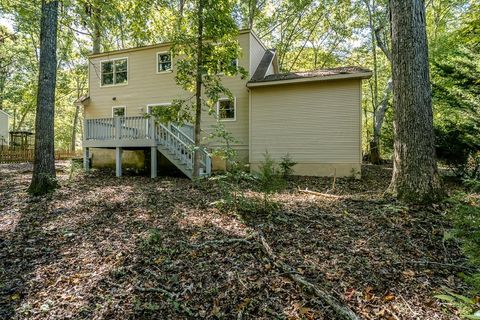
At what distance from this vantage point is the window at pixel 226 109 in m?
11.9

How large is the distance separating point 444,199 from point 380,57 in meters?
19.1

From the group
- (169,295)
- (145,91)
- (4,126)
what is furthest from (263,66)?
(4,126)

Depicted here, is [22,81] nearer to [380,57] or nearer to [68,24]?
[68,24]

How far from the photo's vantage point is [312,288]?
2.56 metres

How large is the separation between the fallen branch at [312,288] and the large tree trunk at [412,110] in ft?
9.13

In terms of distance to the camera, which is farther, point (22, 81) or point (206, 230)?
point (22, 81)

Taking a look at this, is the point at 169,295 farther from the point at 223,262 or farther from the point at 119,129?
the point at 119,129

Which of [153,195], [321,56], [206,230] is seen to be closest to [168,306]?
[206,230]

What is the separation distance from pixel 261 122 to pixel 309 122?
191 centimetres

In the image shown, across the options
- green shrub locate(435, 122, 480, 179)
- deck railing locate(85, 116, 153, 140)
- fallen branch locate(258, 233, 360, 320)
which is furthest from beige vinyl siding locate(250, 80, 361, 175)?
fallen branch locate(258, 233, 360, 320)

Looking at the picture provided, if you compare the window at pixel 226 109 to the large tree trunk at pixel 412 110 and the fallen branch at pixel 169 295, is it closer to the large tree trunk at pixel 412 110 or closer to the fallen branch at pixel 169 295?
the large tree trunk at pixel 412 110

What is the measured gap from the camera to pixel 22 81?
24.1 m

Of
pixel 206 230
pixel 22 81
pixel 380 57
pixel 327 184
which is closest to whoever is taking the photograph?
pixel 206 230

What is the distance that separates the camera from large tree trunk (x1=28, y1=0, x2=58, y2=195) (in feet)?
21.1
